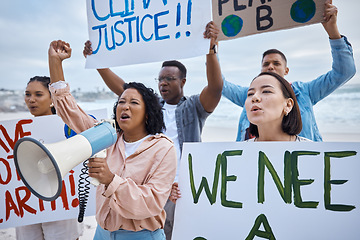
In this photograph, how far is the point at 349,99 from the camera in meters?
14.1

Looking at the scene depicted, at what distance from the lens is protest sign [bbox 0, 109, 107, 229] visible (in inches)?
88.7

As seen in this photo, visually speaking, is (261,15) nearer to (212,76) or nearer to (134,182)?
(212,76)

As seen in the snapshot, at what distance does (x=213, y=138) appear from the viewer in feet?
35.3

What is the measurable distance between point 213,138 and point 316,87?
28.0ft

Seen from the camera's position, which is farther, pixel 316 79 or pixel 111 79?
pixel 111 79

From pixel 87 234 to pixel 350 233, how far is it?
297 centimetres

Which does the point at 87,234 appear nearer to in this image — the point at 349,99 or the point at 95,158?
the point at 95,158

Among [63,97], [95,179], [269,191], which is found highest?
[63,97]

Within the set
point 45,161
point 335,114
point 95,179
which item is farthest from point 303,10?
point 335,114

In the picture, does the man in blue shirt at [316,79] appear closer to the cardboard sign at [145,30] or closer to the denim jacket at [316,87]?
the denim jacket at [316,87]

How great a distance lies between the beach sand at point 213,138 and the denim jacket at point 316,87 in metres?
2.28

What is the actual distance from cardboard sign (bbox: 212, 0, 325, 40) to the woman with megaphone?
0.61m

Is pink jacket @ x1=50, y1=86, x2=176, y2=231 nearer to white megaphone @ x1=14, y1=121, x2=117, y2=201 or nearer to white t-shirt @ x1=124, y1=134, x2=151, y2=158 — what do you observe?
white t-shirt @ x1=124, y1=134, x2=151, y2=158

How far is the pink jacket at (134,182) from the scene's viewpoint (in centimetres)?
136
